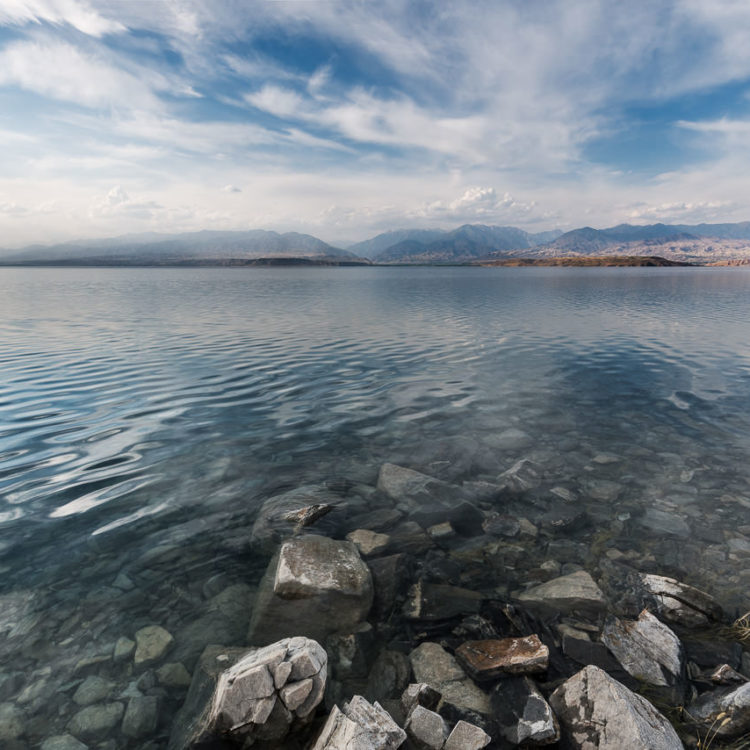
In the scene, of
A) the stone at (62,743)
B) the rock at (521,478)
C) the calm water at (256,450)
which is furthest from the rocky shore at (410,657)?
the rock at (521,478)

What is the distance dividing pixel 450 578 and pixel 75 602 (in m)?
8.46

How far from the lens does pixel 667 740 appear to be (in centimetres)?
568

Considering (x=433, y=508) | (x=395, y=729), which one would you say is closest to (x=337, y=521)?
(x=433, y=508)

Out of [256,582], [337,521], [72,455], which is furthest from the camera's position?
[72,455]

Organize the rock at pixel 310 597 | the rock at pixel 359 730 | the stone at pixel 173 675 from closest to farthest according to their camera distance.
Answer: the rock at pixel 359 730 → the stone at pixel 173 675 → the rock at pixel 310 597

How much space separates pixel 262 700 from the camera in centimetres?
599

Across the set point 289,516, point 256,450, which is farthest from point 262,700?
point 256,450

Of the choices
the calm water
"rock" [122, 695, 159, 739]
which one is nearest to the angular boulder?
the calm water

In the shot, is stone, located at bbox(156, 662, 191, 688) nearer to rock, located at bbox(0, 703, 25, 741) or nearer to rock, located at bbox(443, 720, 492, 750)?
rock, located at bbox(0, 703, 25, 741)

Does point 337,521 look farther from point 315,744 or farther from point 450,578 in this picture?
point 315,744

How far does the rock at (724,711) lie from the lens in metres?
6.04

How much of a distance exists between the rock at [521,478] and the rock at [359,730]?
929cm

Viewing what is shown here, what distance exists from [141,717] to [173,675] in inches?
30.5

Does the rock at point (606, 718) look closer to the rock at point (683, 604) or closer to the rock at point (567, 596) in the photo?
the rock at point (567, 596)
